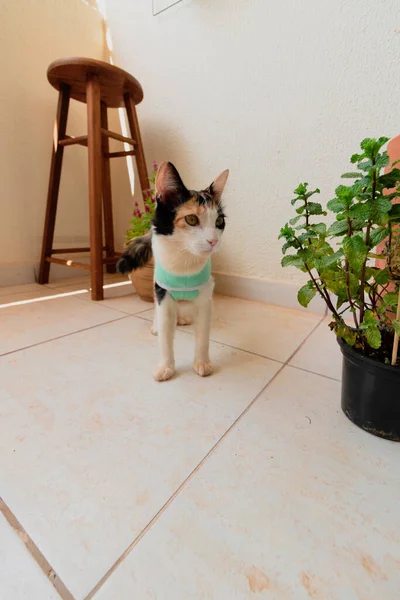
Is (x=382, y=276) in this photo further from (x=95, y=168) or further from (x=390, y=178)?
(x=95, y=168)

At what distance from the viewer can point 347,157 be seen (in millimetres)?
973

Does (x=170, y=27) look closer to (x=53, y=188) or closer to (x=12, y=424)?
(x=53, y=188)

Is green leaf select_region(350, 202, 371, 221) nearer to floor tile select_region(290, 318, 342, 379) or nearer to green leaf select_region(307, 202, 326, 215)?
green leaf select_region(307, 202, 326, 215)

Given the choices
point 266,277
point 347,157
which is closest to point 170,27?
point 347,157

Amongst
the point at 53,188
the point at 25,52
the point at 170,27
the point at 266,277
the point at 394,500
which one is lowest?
the point at 394,500

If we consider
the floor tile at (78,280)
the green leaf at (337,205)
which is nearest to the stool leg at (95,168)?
the floor tile at (78,280)

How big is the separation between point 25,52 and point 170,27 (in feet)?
2.27

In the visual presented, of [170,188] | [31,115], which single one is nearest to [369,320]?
[170,188]

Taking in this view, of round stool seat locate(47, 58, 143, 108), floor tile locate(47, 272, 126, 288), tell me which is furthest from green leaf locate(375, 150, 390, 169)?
floor tile locate(47, 272, 126, 288)

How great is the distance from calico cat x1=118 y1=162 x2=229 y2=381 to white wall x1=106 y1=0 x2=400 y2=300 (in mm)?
528

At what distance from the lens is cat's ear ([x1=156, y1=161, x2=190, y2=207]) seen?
2.02ft

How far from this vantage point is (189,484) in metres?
0.39

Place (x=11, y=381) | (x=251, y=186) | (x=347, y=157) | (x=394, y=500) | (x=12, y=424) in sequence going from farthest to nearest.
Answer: (x=251, y=186), (x=347, y=157), (x=11, y=381), (x=12, y=424), (x=394, y=500)

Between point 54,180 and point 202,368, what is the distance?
1.20 m
